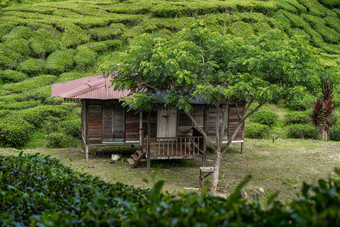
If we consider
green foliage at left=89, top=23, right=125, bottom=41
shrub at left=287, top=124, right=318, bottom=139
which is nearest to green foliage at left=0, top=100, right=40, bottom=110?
green foliage at left=89, top=23, right=125, bottom=41

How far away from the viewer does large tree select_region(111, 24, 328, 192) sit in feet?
28.9

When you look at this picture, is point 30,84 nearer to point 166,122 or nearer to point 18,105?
point 18,105

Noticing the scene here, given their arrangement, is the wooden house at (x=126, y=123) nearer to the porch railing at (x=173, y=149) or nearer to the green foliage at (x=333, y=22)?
the porch railing at (x=173, y=149)

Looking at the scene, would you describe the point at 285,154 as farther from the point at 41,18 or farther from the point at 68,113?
the point at 41,18

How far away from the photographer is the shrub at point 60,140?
580 inches

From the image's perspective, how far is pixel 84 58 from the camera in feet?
82.1

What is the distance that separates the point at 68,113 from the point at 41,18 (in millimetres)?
15317

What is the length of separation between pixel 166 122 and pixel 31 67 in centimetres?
1432

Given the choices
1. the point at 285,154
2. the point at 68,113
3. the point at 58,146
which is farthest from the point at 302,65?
the point at 68,113

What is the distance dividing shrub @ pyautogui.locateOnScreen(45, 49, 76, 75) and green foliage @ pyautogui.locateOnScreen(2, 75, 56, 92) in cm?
119

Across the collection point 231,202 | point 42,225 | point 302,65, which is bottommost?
point 42,225

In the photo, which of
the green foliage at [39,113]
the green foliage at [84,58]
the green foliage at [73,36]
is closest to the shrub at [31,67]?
the green foliage at [84,58]

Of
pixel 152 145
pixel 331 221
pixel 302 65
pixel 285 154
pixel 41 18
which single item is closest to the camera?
pixel 331 221

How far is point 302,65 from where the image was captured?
30.8 ft
